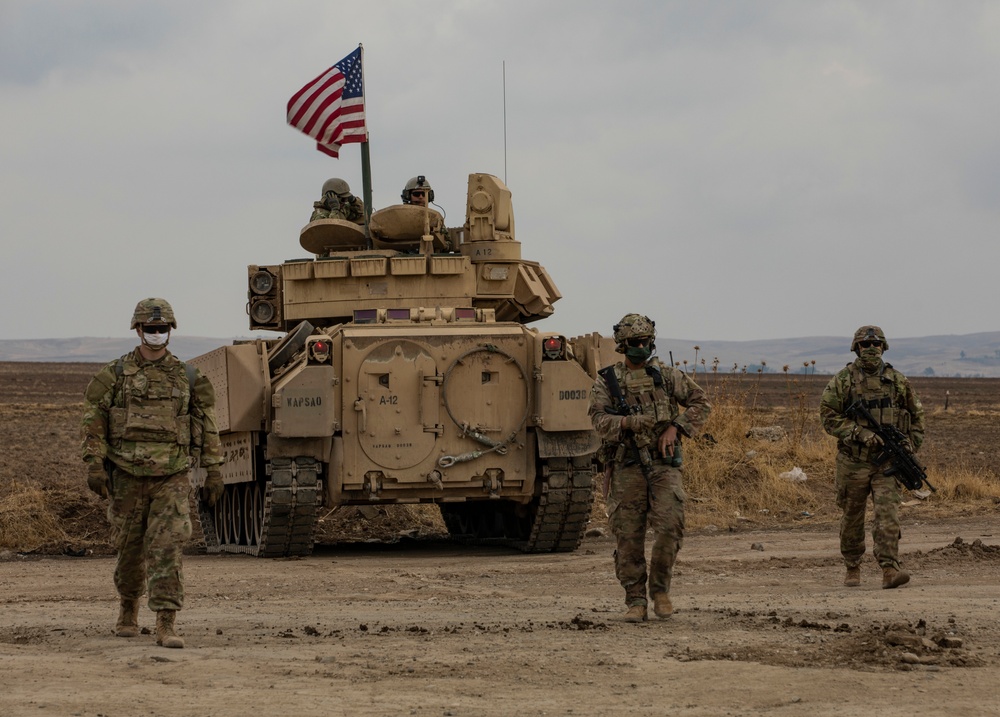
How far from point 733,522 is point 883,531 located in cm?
624

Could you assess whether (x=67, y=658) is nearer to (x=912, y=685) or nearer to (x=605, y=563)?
(x=912, y=685)

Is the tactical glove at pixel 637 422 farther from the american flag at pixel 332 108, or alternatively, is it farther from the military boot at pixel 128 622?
the american flag at pixel 332 108

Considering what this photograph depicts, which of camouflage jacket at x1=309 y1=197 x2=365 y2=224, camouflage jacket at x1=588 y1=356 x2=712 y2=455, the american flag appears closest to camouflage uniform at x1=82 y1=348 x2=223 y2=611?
camouflage jacket at x1=588 y1=356 x2=712 y2=455

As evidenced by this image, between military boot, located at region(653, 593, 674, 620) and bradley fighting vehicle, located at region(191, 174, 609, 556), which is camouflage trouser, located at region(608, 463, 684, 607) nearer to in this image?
military boot, located at region(653, 593, 674, 620)

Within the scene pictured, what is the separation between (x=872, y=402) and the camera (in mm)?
11453

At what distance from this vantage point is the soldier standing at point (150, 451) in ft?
29.3

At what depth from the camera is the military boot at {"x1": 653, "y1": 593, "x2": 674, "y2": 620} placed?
9.73 meters

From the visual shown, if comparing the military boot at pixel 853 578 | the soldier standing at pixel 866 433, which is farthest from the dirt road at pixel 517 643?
the soldier standing at pixel 866 433

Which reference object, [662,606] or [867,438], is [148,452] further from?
[867,438]

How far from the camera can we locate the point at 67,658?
8.40 metres

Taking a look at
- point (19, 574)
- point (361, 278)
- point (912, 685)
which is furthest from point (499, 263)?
point (912, 685)

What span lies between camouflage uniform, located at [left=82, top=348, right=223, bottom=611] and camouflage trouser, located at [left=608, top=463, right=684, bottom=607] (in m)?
2.43

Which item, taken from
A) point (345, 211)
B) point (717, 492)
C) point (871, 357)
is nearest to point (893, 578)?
point (871, 357)

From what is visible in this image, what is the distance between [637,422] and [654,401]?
23 cm
